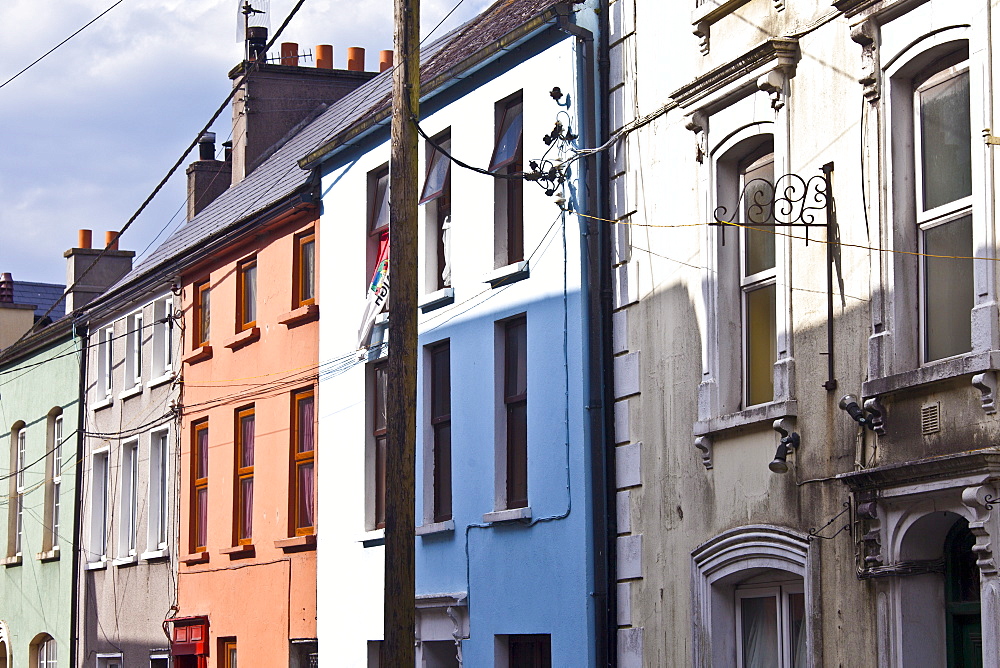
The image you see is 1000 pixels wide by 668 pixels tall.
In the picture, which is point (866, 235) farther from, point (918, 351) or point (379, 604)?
point (379, 604)

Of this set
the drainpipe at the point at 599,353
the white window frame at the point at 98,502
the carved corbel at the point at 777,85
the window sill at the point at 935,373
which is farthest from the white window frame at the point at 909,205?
the white window frame at the point at 98,502

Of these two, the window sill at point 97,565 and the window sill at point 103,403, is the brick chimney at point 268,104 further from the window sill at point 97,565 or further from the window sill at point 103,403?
the window sill at point 97,565

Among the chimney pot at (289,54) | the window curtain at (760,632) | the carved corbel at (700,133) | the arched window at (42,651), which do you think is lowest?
the arched window at (42,651)

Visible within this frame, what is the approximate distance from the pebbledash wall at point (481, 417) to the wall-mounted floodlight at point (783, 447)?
3355mm

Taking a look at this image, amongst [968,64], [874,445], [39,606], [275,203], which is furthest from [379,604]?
[39,606]

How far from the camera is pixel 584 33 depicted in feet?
54.9

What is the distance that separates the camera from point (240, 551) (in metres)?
24.0

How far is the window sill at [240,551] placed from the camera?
23781 mm

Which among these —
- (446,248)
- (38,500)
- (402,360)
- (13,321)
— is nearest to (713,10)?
(402,360)

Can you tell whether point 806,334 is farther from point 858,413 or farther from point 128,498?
point 128,498

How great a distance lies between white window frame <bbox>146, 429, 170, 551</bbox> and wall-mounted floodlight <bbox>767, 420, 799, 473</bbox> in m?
16.6

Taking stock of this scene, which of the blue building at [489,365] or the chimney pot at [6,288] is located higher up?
the chimney pot at [6,288]

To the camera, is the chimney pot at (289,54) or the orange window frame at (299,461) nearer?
the orange window frame at (299,461)

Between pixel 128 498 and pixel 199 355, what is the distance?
4379 millimetres
